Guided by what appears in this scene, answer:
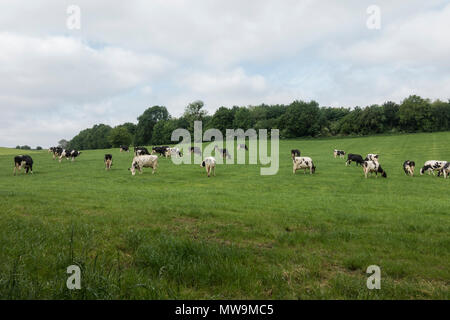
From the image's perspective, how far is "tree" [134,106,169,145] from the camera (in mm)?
125275

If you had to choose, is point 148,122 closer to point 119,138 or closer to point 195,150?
point 119,138

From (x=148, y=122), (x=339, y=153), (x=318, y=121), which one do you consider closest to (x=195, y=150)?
(x=339, y=153)

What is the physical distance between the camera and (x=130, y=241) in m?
5.51

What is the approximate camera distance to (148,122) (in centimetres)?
12912

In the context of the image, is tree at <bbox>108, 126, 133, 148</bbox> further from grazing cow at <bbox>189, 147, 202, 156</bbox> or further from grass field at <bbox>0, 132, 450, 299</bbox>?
grass field at <bbox>0, 132, 450, 299</bbox>

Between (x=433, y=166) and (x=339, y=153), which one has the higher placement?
(x=339, y=153)

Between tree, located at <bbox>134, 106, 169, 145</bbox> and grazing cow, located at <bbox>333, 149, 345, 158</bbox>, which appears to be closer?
grazing cow, located at <bbox>333, 149, 345, 158</bbox>

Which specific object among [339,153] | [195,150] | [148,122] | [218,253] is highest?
[148,122]

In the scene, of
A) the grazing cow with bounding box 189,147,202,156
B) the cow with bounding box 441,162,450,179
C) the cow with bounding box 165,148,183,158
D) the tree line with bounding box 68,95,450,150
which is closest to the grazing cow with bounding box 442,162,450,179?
the cow with bounding box 441,162,450,179

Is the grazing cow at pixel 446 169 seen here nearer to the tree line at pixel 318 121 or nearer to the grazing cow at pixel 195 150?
the grazing cow at pixel 195 150

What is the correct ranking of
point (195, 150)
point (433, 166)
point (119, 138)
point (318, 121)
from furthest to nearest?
point (119, 138) → point (318, 121) → point (195, 150) → point (433, 166)

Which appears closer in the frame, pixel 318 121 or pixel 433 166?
pixel 433 166

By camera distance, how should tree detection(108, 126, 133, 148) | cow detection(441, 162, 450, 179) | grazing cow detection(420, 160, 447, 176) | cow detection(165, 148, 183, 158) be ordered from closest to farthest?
cow detection(441, 162, 450, 179), grazing cow detection(420, 160, 447, 176), cow detection(165, 148, 183, 158), tree detection(108, 126, 133, 148)
